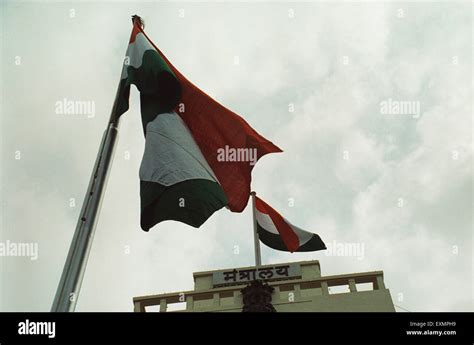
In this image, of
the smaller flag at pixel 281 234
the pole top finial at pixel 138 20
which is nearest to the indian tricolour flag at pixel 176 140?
the pole top finial at pixel 138 20

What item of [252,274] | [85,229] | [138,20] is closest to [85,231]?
[85,229]

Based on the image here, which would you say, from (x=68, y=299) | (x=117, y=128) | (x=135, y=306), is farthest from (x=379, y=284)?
(x=68, y=299)

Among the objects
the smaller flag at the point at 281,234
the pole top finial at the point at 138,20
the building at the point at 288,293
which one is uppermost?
the pole top finial at the point at 138,20

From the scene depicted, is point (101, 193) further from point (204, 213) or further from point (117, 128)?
point (204, 213)

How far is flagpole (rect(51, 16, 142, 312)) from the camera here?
7.04 meters

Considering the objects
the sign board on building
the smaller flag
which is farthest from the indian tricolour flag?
the sign board on building

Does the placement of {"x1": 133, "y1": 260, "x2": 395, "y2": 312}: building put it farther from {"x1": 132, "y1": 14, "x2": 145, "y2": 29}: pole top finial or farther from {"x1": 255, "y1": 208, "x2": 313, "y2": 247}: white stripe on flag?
{"x1": 132, "y1": 14, "x2": 145, "y2": 29}: pole top finial

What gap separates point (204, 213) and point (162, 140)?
1750mm

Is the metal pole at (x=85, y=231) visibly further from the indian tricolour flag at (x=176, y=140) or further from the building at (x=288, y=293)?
the building at (x=288, y=293)

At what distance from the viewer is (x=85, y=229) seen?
7953 millimetres

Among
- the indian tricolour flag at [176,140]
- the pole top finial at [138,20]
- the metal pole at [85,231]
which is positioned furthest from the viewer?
the pole top finial at [138,20]

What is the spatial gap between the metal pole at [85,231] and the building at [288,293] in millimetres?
10835

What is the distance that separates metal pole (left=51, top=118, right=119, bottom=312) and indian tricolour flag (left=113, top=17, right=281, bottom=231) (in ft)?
3.02

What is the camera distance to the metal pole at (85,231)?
7.03 m
